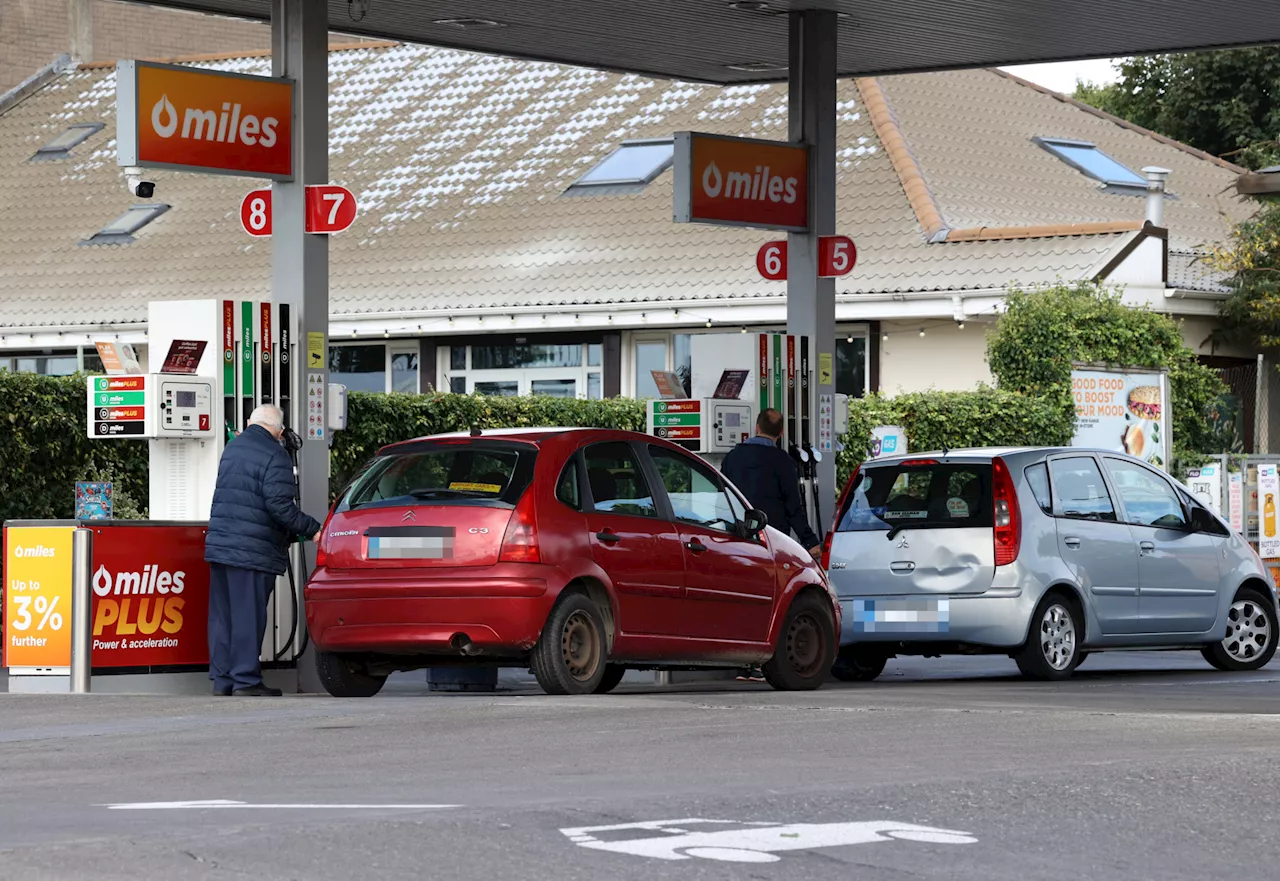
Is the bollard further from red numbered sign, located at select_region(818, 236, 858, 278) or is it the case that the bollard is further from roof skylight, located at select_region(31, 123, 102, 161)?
roof skylight, located at select_region(31, 123, 102, 161)

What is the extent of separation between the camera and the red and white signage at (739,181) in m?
18.2

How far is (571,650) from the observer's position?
531 inches

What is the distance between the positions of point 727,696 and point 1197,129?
34.3m

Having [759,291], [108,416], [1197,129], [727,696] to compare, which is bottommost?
[727,696]

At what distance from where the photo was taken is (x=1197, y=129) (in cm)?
4619

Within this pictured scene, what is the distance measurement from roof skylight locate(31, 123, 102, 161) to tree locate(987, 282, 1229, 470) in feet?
60.4

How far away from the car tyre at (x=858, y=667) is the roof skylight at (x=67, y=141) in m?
25.2

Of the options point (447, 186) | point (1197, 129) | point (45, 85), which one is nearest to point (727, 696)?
point (447, 186)

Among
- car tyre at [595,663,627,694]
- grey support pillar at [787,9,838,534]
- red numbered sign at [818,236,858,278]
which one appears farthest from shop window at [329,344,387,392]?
car tyre at [595,663,627,694]

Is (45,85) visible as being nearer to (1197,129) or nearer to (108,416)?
(1197,129)

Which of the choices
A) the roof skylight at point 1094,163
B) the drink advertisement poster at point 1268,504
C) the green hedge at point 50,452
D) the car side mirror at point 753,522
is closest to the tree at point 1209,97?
the roof skylight at point 1094,163

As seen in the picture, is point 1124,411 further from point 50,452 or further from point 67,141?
point 67,141

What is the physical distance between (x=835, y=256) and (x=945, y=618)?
3.95 meters

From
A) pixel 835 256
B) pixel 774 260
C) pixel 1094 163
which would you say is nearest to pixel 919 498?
pixel 835 256
